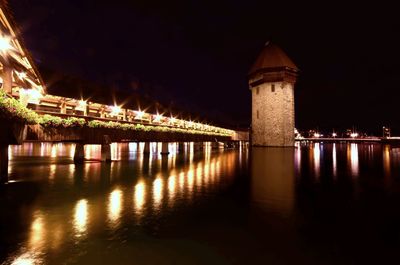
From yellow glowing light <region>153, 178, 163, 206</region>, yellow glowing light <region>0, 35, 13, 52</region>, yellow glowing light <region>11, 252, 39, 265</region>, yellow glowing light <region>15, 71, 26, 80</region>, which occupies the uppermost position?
yellow glowing light <region>0, 35, 13, 52</region>

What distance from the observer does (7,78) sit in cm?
1187

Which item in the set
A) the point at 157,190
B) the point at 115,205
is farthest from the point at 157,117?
the point at 115,205

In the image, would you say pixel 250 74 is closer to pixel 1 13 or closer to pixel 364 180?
pixel 364 180

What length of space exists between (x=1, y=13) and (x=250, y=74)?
58552 millimetres

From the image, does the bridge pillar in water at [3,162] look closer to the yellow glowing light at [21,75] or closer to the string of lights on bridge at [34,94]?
the string of lights on bridge at [34,94]

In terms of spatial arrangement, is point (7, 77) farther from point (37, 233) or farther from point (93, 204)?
point (37, 233)

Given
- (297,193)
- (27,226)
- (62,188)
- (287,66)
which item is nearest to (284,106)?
(287,66)

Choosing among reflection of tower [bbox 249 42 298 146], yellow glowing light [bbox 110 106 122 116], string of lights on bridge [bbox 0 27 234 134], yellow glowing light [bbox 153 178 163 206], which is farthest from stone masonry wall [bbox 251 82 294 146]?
yellow glowing light [bbox 153 178 163 206]

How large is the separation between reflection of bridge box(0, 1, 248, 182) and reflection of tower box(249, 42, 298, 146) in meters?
30.1

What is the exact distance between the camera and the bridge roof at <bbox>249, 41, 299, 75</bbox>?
191ft

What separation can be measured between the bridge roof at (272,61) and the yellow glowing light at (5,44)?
5341 cm

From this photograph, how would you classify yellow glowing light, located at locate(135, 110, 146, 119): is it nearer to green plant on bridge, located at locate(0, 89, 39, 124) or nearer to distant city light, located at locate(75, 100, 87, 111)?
distant city light, located at locate(75, 100, 87, 111)

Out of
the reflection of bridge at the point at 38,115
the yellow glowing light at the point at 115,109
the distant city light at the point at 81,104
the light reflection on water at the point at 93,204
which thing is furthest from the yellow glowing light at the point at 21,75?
the yellow glowing light at the point at 115,109

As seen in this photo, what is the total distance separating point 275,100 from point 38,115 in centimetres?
4917
